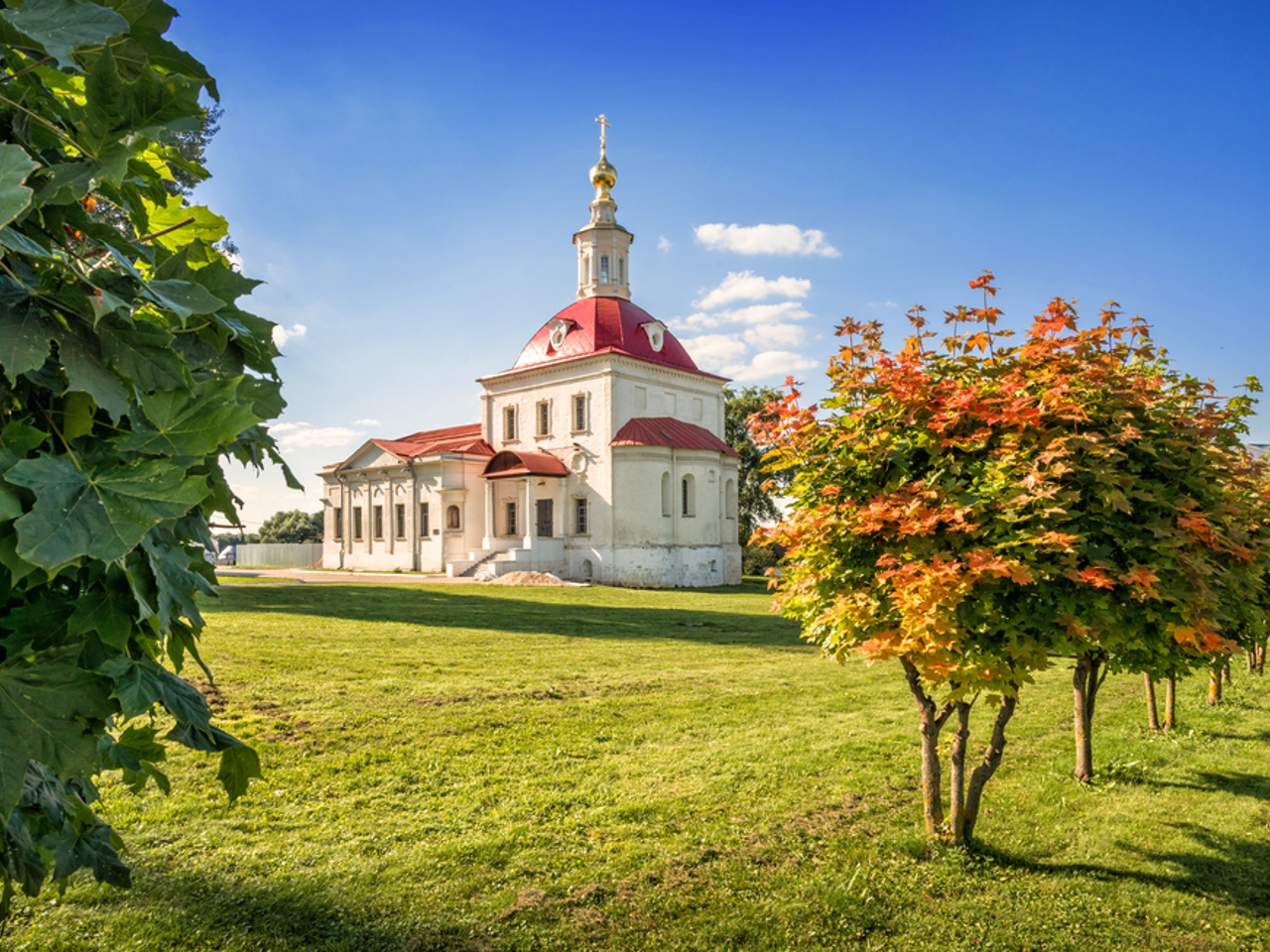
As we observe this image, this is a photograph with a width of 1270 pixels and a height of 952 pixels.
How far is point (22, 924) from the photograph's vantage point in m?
3.85

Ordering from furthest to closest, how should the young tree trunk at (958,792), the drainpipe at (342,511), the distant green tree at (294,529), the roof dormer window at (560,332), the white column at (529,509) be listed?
the distant green tree at (294,529) < the drainpipe at (342,511) < the roof dormer window at (560,332) < the white column at (529,509) < the young tree trunk at (958,792)

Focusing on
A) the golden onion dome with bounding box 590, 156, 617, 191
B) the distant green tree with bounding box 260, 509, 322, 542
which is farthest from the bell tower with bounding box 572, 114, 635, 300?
the distant green tree with bounding box 260, 509, 322, 542

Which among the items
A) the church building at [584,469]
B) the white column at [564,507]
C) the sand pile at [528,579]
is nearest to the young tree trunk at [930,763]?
the sand pile at [528,579]

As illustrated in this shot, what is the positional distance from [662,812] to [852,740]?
305 cm

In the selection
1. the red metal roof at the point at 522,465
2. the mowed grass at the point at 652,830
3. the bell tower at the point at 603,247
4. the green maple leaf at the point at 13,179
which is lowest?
the mowed grass at the point at 652,830

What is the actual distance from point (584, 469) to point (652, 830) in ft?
102

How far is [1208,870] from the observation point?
5.27 meters

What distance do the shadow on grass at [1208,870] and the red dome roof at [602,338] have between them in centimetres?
3231

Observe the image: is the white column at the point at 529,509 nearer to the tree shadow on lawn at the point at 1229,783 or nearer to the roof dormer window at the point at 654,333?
the roof dormer window at the point at 654,333

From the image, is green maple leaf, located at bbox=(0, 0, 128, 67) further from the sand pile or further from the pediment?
the pediment

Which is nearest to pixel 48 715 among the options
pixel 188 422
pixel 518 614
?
pixel 188 422

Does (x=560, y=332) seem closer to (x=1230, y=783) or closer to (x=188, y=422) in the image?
(x=1230, y=783)

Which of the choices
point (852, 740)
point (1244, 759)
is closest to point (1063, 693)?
point (1244, 759)

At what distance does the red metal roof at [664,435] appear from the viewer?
35.0 meters
